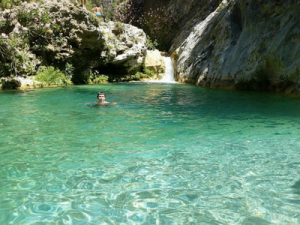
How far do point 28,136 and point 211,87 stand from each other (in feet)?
42.9

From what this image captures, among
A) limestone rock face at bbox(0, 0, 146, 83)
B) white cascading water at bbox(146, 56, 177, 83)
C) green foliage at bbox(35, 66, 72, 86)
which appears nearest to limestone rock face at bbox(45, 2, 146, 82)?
limestone rock face at bbox(0, 0, 146, 83)

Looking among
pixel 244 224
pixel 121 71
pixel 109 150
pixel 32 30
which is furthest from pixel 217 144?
pixel 121 71

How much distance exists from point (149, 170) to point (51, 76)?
1578 centimetres

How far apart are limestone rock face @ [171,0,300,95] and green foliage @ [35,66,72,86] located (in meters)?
8.36

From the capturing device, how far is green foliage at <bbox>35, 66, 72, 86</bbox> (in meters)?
18.0

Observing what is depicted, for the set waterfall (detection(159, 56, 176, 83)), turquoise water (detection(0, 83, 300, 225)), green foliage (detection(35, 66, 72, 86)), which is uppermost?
waterfall (detection(159, 56, 176, 83))

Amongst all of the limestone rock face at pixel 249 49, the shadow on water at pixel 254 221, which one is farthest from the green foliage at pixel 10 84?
the shadow on water at pixel 254 221

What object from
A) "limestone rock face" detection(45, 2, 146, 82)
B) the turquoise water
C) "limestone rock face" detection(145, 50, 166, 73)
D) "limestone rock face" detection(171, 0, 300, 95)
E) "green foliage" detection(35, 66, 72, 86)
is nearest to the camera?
the turquoise water

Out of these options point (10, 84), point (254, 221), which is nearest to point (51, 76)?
point (10, 84)

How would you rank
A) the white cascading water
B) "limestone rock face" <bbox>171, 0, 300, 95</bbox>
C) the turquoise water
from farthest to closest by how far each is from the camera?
1. the white cascading water
2. "limestone rock face" <bbox>171, 0, 300, 95</bbox>
3. the turquoise water

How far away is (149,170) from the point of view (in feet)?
Answer: 13.8

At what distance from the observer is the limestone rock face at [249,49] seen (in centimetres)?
1299

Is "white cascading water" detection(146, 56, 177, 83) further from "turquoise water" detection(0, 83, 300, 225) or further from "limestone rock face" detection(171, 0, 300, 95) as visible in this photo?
"turquoise water" detection(0, 83, 300, 225)

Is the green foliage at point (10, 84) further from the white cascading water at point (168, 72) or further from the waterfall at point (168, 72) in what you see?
the waterfall at point (168, 72)
